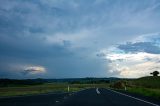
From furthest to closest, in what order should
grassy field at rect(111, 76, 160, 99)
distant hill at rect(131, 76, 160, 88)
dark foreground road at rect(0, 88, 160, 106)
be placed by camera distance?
distant hill at rect(131, 76, 160, 88) → grassy field at rect(111, 76, 160, 99) → dark foreground road at rect(0, 88, 160, 106)

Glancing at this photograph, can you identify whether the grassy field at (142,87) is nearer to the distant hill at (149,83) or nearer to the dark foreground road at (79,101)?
the distant hill at (149,83)

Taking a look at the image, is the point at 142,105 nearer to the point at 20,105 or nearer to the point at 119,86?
the point at 20,105

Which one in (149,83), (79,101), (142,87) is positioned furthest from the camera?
(149,83)

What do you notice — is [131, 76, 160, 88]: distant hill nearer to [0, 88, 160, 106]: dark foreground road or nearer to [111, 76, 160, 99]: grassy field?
[111, 76, 160, 99]: grassy field

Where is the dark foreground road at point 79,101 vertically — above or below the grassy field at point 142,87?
below

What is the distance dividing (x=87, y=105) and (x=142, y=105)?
3.56 meters

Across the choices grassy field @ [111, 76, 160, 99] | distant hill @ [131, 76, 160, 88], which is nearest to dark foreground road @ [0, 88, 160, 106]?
grassy field @ [111, 76, 160, 99]

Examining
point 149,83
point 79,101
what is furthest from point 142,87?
point 79,101

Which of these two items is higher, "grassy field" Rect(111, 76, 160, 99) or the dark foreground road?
"grassy field" Rect(111, 76, 160, 99)

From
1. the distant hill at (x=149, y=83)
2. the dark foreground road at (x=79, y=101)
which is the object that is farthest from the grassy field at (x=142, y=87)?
the dark foreground road at (x=79, y=101)

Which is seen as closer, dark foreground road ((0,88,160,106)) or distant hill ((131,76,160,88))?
dark foreground road ((0,88,160,106))

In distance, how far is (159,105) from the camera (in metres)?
24.8

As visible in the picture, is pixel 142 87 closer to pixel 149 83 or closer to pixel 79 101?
pixel 149 83

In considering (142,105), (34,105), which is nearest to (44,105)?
(34,105)
